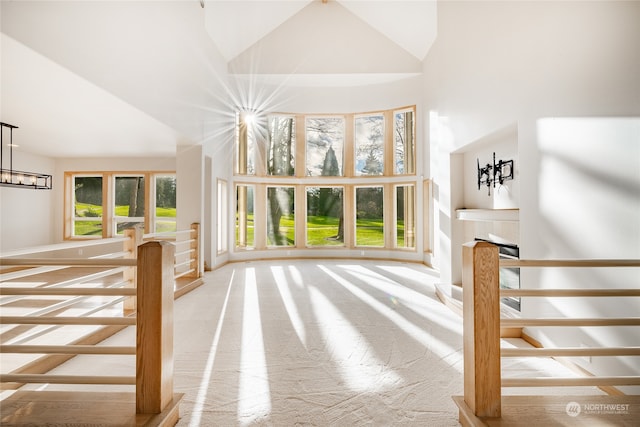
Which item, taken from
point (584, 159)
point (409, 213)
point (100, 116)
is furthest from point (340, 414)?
point (409, 213)

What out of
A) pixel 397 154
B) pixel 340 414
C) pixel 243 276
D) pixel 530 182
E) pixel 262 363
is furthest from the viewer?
pixel 397 154

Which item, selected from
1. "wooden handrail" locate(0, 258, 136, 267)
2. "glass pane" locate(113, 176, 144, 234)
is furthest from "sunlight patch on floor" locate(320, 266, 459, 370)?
"glass pane" locate(113, 176, 144, 234)

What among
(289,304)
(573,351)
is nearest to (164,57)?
(289,304)

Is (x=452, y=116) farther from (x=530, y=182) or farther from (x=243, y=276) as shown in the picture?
(x=243, y=276)

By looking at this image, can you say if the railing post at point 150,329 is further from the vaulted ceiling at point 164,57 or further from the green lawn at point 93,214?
the green lawn at point 93,214

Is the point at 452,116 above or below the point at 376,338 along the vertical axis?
above

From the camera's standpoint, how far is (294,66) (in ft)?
25.1

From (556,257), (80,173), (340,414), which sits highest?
(80,173)

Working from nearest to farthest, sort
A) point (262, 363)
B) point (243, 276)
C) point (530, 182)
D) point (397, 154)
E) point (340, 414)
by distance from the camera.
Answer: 1. point (340, 414)
2. point (262, 363)
3. point (530, 182)
4. point (243, 276)
5. point (397, 154)

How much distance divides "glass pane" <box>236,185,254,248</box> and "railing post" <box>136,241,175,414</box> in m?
6.60

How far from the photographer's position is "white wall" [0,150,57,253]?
6.65 m

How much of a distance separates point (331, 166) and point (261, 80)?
2.86 metres

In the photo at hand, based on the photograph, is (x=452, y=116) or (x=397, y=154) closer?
(x=452, y=116)

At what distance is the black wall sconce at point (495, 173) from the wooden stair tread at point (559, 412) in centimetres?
235
